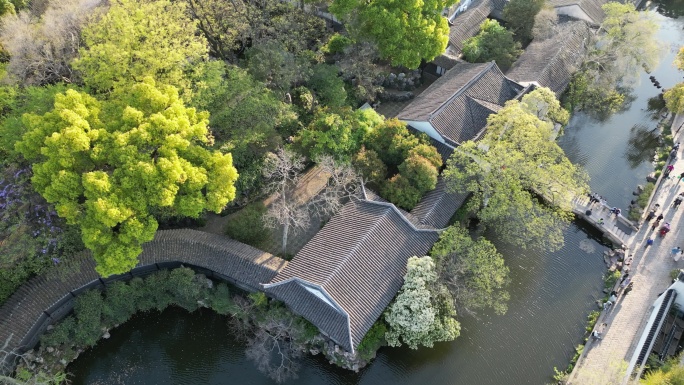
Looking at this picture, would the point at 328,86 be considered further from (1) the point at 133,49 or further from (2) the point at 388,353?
(2) the point at 388,353

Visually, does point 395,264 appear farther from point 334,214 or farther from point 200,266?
point 200,266

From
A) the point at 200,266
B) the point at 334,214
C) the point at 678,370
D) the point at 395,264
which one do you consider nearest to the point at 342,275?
the point at 395,264

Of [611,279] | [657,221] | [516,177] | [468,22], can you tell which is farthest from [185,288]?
[468,22]

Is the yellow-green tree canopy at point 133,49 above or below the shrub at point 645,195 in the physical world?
below

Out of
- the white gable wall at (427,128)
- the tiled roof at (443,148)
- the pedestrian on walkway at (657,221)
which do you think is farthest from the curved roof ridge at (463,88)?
the pedestrian on walkway at (657,221)

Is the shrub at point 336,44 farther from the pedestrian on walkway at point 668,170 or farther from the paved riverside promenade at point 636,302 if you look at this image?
the pedestrian on walkway at point 668,170

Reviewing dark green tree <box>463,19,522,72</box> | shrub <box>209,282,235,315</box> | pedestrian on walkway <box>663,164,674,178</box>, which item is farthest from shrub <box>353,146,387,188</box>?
pedestrian on walkway <box>663,164,674,178</box>
